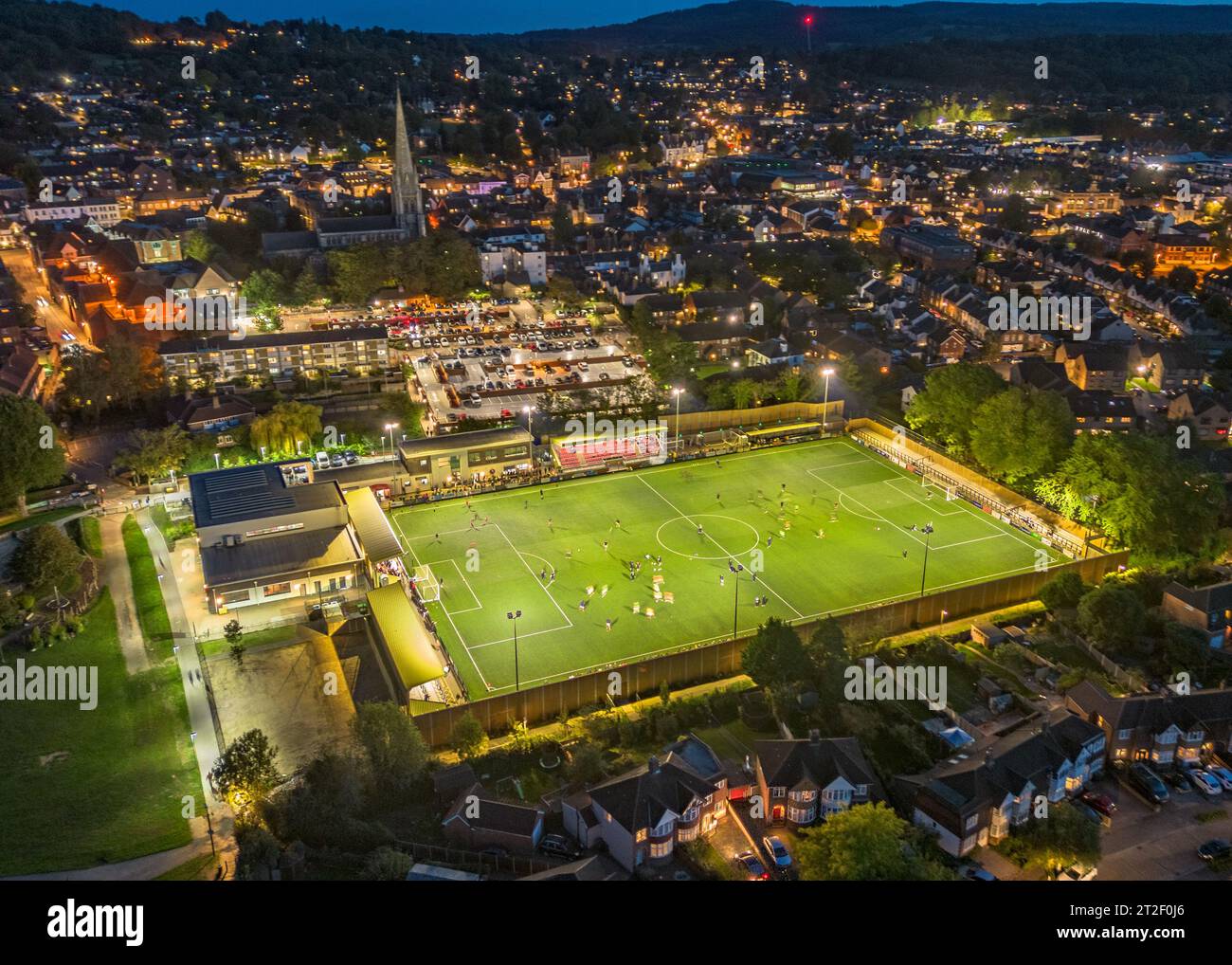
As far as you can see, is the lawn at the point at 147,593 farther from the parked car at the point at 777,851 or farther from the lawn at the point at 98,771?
the parked car at the point at 777,851

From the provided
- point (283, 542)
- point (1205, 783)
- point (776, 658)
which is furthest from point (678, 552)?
point (1205, 783)

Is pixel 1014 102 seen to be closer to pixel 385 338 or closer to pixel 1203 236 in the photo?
pixel 1203 236

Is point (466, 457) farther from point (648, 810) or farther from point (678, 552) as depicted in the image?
point (648, 810)

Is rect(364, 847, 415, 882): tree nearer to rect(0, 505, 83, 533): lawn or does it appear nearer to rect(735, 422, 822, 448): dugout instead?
rect(0, 505, 83, 533): lawn

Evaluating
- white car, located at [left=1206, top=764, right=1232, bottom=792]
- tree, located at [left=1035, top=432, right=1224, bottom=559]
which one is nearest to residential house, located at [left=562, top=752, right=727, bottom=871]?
white car, located at [left=1206, top=764, right=1232, bottom=792]

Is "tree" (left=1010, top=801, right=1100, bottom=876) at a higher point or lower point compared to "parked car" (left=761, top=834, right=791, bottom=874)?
higher

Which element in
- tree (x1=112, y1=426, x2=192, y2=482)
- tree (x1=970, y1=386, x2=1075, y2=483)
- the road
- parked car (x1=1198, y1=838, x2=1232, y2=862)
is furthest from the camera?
the road
